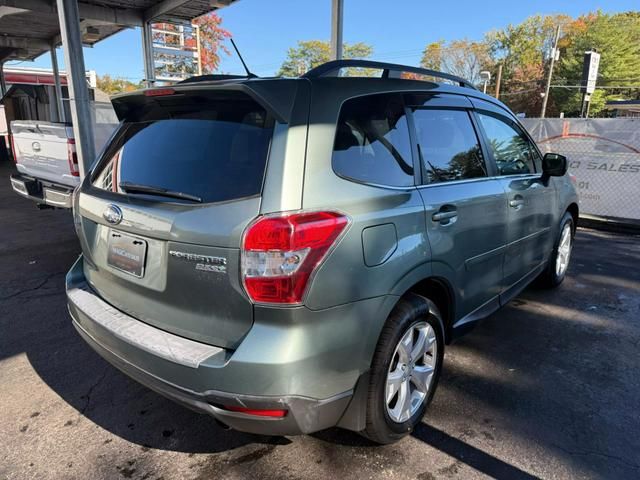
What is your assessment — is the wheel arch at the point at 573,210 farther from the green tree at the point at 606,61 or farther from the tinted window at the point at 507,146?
the green tree at the point at 606,61

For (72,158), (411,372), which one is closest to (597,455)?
(411,372)

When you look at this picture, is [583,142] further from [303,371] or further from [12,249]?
[12,249]

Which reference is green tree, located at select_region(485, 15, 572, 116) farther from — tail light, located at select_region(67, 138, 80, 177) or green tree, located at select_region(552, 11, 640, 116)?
tail light, located at select_region(67, 138, 80, 177)

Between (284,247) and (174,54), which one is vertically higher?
(174,54)

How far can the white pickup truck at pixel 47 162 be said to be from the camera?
5434mm

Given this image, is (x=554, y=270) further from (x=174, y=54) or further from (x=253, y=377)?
(x=174, y=54)

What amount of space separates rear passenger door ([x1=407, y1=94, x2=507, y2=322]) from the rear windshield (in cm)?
94

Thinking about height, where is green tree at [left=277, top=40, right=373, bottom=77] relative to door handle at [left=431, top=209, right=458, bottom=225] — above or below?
above

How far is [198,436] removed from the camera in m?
2.49

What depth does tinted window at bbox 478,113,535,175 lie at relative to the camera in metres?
3.27

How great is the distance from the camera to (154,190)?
2156 mm

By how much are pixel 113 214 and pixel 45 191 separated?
13.1ft

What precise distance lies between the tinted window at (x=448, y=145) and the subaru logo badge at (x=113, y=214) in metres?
1.58

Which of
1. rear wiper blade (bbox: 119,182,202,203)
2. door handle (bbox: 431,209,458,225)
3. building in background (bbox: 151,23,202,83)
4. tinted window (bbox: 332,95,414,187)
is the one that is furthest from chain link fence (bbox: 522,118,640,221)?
building in background (bbox: 151,23,202,83)
